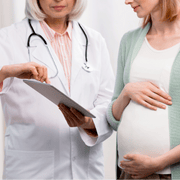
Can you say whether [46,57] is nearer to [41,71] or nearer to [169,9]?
[41,71]

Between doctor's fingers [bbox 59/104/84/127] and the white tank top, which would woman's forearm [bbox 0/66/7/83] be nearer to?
doctor's fingers [bbox 59/104/84/127]

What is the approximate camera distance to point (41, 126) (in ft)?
4.38

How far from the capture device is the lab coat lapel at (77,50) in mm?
1381

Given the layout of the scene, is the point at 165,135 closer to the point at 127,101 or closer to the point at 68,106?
the point at 127,101

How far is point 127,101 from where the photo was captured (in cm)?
111

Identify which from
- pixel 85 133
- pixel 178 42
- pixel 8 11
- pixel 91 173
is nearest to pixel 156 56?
pixel 178 42

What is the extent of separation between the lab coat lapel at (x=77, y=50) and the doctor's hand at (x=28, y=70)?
0.23 m

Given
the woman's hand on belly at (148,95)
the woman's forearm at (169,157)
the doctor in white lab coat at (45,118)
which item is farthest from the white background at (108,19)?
the woman's forearm at (169,157)

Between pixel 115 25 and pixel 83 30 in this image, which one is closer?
pixel 83 30

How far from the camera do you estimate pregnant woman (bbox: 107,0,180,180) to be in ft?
3.16

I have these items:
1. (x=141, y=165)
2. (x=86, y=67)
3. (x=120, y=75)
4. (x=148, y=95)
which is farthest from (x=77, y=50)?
(x=141, y=165)

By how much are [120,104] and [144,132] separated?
189mm

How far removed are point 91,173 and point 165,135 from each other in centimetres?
57

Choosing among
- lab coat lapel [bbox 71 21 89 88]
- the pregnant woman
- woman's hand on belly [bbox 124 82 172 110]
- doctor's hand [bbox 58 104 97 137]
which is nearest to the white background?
lab coat lapel [bbox 71 21 89 88]
